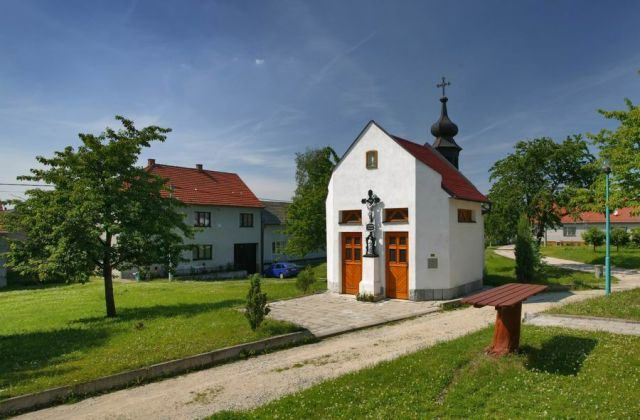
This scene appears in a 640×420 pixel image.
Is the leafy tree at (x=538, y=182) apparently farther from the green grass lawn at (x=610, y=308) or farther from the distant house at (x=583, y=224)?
the distant house at (x=583, y=224)

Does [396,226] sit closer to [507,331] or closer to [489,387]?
[507,331]

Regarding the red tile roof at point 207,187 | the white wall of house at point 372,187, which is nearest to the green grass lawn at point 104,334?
the white wall of house at point 372,187

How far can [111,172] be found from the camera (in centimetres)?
1332

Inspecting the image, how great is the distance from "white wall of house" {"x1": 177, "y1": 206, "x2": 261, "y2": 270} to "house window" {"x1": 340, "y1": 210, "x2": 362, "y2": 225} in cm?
1671

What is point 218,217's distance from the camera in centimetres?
3288

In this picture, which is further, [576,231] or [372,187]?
[576,231]

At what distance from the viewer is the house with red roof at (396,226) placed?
49.9 feet

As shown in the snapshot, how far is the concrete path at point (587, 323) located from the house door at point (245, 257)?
88.7ft

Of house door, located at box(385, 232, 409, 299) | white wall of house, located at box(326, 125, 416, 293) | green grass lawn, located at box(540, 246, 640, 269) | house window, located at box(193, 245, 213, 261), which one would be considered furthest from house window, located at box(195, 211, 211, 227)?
green grass lawn, located at box(540, 246, 640, 269)

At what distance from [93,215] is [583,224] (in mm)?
61904

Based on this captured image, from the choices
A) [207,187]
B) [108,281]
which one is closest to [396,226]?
[108,281]

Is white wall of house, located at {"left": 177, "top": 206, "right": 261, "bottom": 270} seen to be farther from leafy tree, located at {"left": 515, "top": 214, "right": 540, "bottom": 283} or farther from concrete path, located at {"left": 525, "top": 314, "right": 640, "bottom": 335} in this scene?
concrete path, located at {"left": 525, "top": 314, "right": 640, "bottom": 335}

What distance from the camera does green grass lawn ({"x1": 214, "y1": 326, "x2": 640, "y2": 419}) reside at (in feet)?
17.1

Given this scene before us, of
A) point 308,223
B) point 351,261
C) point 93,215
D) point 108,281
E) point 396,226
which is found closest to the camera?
point 93,215
